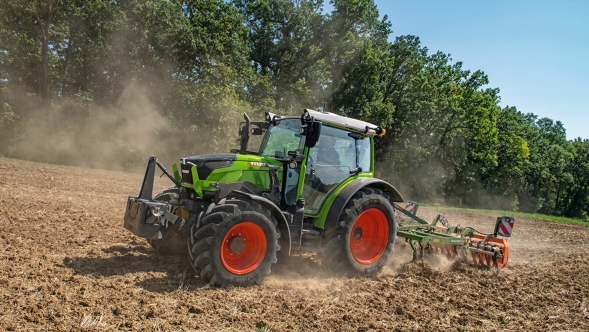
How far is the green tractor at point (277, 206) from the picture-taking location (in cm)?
559

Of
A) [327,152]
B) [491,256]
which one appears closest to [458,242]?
[491,256]

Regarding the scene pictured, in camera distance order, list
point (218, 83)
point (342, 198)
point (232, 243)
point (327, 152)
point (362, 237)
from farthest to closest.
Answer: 1. point (218, 83)
2. point (362, 237)
3. point (327, 152)
4. point (342, 198)
5. point (232, 243)

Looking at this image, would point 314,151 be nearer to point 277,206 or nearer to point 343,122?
point 343,122

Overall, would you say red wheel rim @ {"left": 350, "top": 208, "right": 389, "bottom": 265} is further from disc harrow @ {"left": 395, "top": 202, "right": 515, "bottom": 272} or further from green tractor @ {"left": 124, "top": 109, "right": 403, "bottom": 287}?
disc harrow @ {"left": 395, "top": 202, "right": 515, "bottom": 272}

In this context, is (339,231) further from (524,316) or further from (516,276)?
(516,276)

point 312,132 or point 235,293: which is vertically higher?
point 312,132

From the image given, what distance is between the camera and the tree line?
23.1 meters

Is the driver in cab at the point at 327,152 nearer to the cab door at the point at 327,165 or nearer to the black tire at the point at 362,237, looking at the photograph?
the cab door at the point at 327,165

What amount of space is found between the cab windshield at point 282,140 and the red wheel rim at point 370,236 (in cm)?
160

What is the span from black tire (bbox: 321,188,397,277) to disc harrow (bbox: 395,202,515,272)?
0.61 m

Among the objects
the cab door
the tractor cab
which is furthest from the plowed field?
the tractor cab

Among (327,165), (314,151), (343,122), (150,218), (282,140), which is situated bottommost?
(150,218)

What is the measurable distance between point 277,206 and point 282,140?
3.91 ft

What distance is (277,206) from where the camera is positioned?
631 centimetres
